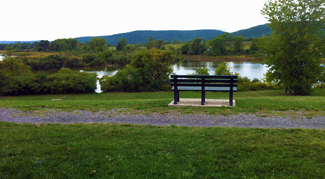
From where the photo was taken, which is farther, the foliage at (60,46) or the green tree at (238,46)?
the foliage at (60,46)

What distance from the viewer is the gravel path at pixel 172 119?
8078mm

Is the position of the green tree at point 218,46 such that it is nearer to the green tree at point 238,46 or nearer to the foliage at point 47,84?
the green tree at point 238,46

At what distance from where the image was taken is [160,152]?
5.28 m

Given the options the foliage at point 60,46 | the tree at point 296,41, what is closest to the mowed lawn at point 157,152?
the tree at point 296,41

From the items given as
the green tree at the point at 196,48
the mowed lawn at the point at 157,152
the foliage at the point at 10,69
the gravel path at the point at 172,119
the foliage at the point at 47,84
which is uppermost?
the green tree at the point at 196,48

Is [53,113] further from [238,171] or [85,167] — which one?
[238,171]

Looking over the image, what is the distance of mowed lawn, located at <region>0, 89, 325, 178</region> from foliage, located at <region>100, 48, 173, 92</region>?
31.9m

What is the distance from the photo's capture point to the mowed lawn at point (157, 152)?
14.5 feet

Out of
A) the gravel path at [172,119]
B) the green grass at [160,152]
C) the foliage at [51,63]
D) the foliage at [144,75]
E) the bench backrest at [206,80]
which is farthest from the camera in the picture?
the foliage at [51,63]

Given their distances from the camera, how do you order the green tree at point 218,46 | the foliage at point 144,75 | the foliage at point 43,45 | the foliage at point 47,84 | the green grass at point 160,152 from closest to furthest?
1. the green grass at point 160,152
2. the foliage at point 47,84
3. the foliage at point 144,75
4. the green tree at point 218,46
5. the foliage at point 43,45

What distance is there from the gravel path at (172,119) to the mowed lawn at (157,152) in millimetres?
990

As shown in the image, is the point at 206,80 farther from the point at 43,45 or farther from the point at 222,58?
the point at 43,45

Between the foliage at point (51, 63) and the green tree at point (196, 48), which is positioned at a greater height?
the green tree at point (196, 48)

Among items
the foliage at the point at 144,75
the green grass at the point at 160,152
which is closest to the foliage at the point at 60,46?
the foliage at the point at 144,75
